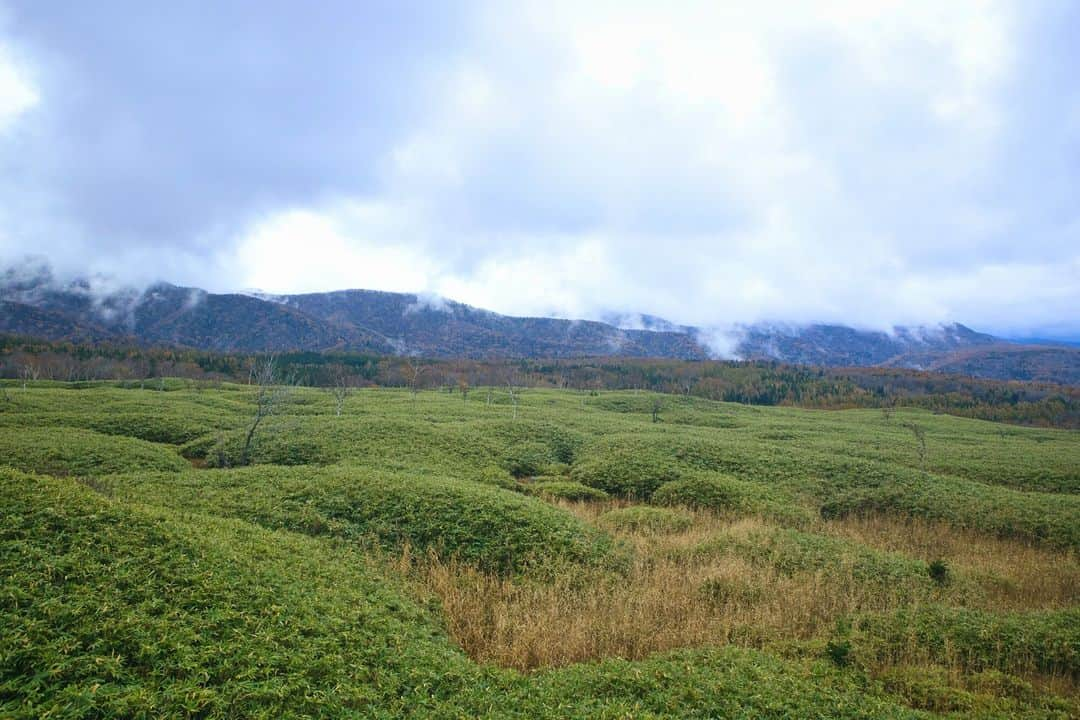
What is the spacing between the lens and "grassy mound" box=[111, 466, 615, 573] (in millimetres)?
16266

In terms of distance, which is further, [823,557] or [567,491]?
[567,491]

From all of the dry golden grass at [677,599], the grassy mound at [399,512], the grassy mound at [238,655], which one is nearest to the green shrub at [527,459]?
the grassy mound at [399,512]

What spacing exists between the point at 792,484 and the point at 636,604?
22.0m

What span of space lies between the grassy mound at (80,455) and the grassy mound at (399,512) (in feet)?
16.2

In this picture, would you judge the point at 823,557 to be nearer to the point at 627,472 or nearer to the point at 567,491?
the point at 567,491

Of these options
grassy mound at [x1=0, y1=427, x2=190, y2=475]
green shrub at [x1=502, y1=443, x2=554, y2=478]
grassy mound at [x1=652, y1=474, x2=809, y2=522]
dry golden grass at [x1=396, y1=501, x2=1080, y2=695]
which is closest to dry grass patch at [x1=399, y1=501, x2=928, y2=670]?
dry golden grass at [x1=396, y1=501, x2=1080, y2=695]

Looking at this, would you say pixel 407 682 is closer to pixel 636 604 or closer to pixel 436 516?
pixel 636 604

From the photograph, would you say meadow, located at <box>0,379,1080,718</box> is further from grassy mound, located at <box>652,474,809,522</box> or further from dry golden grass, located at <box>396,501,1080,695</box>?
grassy mound, located at <box>652,474,809,522</box>

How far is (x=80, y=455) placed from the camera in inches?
992

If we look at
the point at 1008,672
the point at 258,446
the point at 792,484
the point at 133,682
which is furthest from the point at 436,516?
the point at 792,484

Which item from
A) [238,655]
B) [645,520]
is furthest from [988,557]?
[238,655]

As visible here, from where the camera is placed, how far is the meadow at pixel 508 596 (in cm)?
728

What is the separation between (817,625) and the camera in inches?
485

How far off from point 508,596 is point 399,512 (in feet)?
19.8
